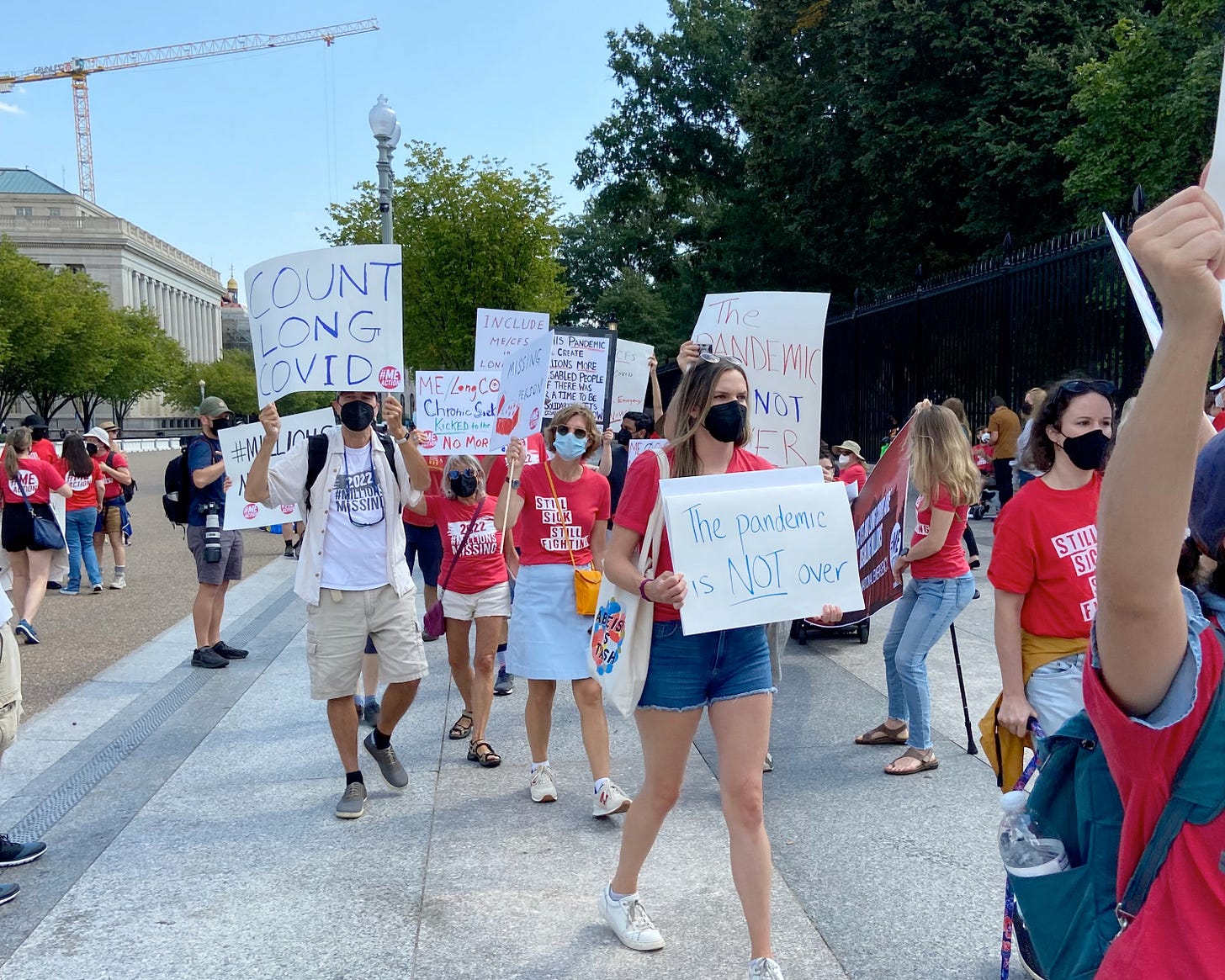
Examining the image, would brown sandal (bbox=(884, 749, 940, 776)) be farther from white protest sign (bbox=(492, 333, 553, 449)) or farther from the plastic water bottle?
the plastic water bottle

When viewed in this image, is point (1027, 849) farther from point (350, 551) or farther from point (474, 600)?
point (474, 600)

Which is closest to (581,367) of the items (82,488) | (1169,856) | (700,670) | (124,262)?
(700,670)

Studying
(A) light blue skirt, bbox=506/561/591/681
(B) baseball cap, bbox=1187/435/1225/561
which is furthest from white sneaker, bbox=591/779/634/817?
(B) baseball cap, bbox=1187/435/1225/561

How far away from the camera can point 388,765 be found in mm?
4879

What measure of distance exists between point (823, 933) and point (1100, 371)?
29.4ft

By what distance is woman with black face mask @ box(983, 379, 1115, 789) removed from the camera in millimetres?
Result: 3188

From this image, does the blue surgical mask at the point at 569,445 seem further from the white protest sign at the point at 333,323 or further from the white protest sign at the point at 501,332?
the white protest sign at the point at 501,332

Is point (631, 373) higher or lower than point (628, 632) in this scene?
higher

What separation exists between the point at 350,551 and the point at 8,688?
1.43 metres

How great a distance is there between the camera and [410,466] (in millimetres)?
4750

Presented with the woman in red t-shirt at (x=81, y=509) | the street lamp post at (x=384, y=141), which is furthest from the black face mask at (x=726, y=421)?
the street lamp post at (x=384, y=141)

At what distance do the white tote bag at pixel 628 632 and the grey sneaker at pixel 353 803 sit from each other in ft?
6.20

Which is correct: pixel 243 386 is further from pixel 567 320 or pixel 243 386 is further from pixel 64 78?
pixel 64 78

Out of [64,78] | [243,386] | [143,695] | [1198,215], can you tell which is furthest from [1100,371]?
[64,78]
